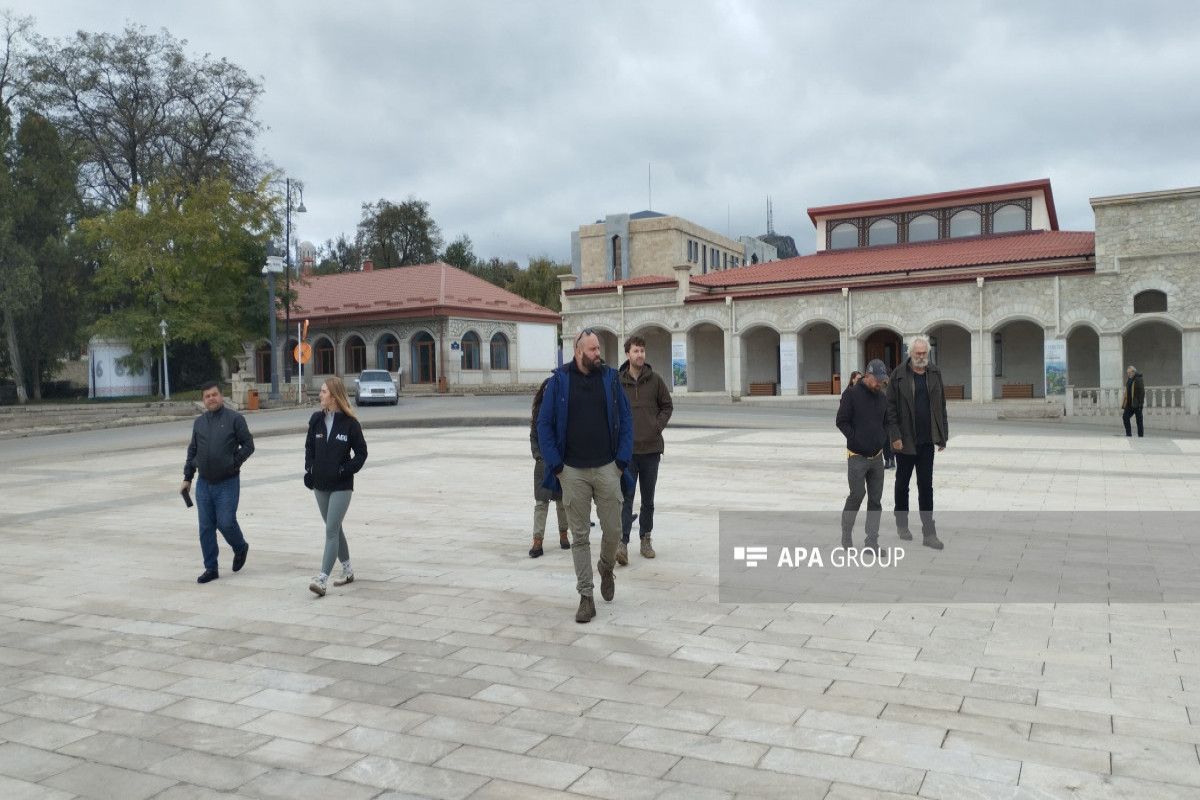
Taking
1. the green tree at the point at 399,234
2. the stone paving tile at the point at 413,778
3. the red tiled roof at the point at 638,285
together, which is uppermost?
the green tree at the point at 399,234

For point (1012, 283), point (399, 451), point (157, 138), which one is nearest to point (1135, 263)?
point (1012, 283)

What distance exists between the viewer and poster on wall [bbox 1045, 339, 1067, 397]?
29.6 meters

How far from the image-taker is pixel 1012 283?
31016mm

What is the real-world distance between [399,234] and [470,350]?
80.0ft

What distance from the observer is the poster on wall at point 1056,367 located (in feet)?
97.2

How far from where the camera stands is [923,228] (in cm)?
3878

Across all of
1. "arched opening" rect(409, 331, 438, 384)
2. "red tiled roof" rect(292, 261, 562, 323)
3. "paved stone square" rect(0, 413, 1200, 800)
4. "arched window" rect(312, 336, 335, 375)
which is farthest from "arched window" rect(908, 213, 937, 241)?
"paved stone square" rect(0, 413, 1200, 800)

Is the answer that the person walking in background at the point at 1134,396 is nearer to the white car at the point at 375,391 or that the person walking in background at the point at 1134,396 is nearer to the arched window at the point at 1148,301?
the arched window at the point at 1148,301

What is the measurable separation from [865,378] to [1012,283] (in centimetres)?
2609

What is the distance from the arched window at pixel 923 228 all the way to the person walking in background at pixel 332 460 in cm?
3584

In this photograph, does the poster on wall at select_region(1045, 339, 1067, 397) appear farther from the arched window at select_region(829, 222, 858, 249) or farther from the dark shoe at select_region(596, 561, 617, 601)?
the dark shoe at select_region(596, 561, 617, 601)

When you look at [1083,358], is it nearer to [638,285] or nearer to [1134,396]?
[1134,396]

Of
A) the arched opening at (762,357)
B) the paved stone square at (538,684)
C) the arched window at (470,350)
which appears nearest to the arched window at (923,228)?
the arched opening at (762,357)

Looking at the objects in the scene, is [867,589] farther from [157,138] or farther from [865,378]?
[157,138]
